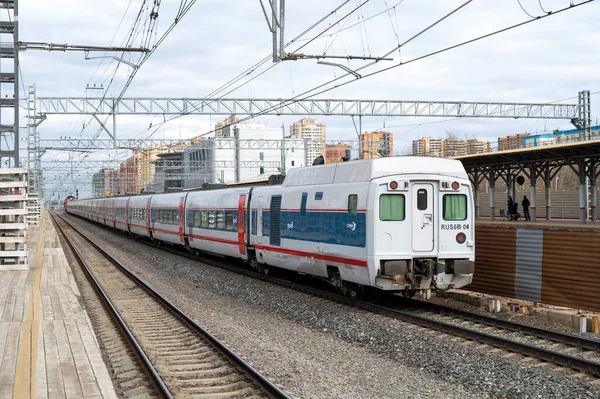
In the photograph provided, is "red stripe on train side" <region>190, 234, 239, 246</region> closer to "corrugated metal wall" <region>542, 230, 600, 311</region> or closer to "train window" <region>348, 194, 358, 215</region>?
"train window" <region>348, 194, 358, 215</region>

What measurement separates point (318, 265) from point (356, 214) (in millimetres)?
2322

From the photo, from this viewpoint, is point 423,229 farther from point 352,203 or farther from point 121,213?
point 121,213

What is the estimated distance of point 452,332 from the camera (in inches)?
429

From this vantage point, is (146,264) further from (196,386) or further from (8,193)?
(196,386)

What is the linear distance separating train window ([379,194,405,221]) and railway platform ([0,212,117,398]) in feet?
18.6

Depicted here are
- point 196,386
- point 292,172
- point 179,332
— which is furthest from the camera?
point 292,172

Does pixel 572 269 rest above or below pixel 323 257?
below

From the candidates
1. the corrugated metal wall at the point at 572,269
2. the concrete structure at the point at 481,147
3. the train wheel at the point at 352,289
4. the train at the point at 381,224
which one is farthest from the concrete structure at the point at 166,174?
the corrugated metal wall at the point at 572,269

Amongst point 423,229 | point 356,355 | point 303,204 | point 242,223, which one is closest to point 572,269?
point 423,229

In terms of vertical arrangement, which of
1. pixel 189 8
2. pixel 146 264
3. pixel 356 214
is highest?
pixel 189 8

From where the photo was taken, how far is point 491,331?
1096 centimetres

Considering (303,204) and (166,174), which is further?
(166,174)

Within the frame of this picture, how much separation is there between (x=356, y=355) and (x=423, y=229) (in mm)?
3927

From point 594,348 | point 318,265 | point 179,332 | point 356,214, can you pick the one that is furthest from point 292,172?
point 594,348
